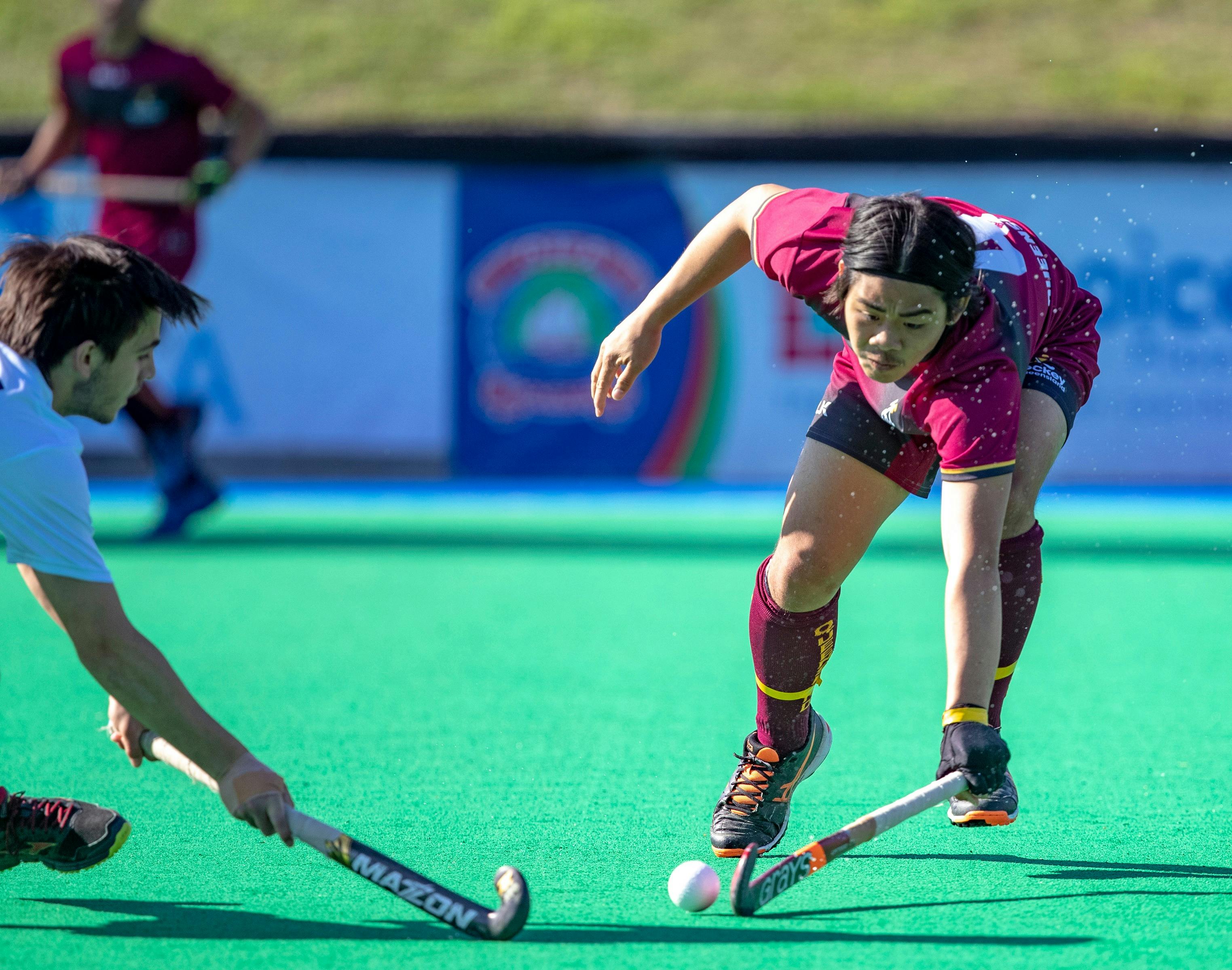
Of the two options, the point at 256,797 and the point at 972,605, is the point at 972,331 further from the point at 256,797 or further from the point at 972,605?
the point at 256,797

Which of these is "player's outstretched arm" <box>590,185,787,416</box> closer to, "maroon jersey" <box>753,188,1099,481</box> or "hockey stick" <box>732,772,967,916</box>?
"maroon jersey" <box>753,188,1099,481</box>

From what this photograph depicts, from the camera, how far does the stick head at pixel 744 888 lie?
7.77ft

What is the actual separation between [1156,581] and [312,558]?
3.46 meters

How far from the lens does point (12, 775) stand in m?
3.17

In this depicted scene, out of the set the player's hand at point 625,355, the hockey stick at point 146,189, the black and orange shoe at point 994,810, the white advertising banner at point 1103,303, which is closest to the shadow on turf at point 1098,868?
the black and orange shoe at point 994,810

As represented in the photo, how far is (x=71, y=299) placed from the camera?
7.74ft

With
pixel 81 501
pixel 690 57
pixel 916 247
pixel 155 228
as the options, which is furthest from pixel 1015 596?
pixel 690 57

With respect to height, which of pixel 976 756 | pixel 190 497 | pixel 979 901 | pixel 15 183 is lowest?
pixel 190 497

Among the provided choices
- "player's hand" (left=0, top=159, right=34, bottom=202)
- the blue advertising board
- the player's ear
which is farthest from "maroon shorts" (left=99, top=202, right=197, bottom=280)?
the player's ear

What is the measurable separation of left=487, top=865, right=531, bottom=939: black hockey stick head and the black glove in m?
0.69

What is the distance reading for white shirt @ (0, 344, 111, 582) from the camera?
2195 millimetres

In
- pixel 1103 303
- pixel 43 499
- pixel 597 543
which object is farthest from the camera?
pixel 1103 303

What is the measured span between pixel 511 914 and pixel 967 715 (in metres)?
0.79

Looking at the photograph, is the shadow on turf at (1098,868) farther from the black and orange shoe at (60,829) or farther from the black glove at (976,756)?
the black and orange shoe at (60,829)
